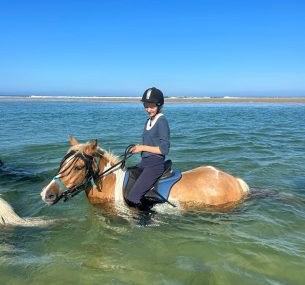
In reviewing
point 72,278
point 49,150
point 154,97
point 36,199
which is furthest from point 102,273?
point 49,150

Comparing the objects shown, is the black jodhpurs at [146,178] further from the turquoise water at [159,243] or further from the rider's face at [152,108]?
the rider's face at [152,108]

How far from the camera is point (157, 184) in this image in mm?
6508

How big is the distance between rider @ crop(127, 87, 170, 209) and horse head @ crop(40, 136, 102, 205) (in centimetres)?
75

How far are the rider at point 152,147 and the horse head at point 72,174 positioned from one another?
0.75 m

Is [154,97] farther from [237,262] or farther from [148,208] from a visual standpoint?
[237,262]

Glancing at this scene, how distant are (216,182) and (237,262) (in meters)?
1.78

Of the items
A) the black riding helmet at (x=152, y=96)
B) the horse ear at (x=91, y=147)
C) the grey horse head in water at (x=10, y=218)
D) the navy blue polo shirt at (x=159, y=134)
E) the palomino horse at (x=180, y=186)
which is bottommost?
the grey horse head in water at (x=10, y=218)

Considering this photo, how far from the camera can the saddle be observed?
6.49 m

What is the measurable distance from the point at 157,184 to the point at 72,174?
4.81ft

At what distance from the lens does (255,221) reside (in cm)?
668

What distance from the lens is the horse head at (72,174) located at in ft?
19.4

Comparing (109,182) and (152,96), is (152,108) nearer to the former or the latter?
(152,96)

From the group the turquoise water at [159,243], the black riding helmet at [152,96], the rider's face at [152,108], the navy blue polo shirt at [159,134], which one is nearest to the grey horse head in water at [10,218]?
the turquoise water at [159,243]

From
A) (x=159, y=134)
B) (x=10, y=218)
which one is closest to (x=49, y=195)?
(x=10, y=218)
